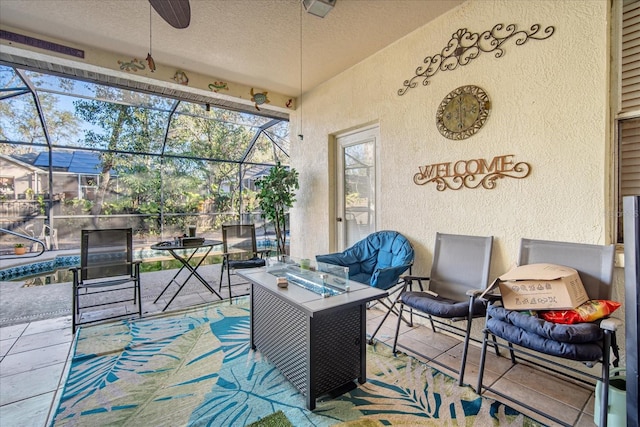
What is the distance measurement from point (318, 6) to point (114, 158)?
587 cm

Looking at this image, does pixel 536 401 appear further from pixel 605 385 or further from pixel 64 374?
pixel 64 374

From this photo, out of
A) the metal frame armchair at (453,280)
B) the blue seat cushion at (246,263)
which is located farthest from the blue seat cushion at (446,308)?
the blue seat cushion at (246,263)

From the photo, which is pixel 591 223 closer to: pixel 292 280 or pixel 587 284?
pixel 587 284

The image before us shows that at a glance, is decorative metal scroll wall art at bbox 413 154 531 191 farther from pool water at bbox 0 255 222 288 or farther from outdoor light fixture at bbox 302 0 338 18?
pool water at bbox 0 255 222 288

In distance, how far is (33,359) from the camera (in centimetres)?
229

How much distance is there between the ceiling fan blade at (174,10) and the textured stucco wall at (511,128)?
2.09 meters

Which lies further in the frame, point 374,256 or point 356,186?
point 356,186

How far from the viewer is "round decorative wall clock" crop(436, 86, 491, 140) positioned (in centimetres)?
245

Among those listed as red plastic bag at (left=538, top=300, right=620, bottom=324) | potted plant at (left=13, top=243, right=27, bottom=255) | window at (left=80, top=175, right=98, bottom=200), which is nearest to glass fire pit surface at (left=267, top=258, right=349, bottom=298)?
red plastic bag at (left=538, top=300, right=620, bottom=324)

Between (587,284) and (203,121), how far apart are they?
281 inches

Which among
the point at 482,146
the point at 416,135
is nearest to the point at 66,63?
the point at 416,135

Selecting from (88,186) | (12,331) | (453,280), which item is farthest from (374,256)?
(88,186)

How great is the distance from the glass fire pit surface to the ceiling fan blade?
209 cm

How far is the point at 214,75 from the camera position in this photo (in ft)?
13.2
